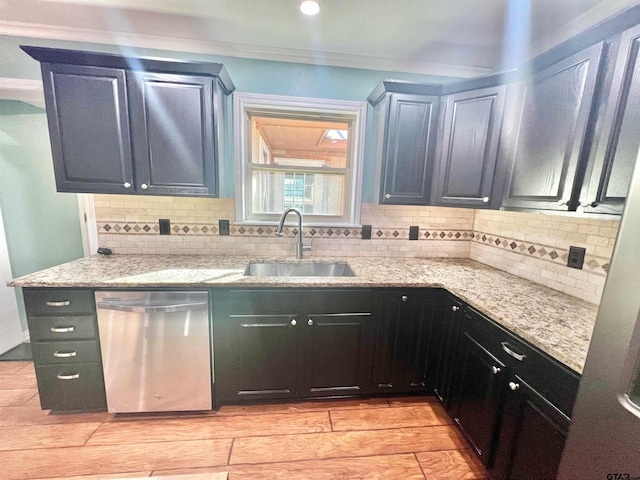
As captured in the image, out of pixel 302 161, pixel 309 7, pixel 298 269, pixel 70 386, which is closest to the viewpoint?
pixel 309 7

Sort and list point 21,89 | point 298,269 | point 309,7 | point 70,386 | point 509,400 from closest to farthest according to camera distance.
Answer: point 509,400
point 309,7
point 70,386
point 21,89
point 298,269

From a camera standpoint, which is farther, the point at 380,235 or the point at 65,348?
the point at 380,235

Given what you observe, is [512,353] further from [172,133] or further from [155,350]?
[172,133]

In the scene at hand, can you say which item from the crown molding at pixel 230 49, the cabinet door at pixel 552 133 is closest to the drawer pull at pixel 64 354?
the crown molding at pixel 230 49

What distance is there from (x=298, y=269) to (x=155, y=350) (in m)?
1.11

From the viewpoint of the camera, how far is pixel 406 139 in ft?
6.52

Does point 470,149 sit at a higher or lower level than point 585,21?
lower

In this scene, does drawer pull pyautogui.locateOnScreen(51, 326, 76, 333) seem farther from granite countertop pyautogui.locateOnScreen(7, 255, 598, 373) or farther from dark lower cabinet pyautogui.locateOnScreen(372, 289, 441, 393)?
dark lower cabinet pyautogui.locateOnScreen(372, 289, 441, 393)

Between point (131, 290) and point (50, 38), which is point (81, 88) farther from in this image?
point (131, 290)

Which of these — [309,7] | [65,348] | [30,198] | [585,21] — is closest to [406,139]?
[309,7]

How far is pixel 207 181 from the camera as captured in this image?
187cm

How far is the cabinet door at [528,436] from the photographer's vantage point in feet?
3.32

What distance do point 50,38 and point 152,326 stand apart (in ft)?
7.07

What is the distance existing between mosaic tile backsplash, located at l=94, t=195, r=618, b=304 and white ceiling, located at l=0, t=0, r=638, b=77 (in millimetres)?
1156
